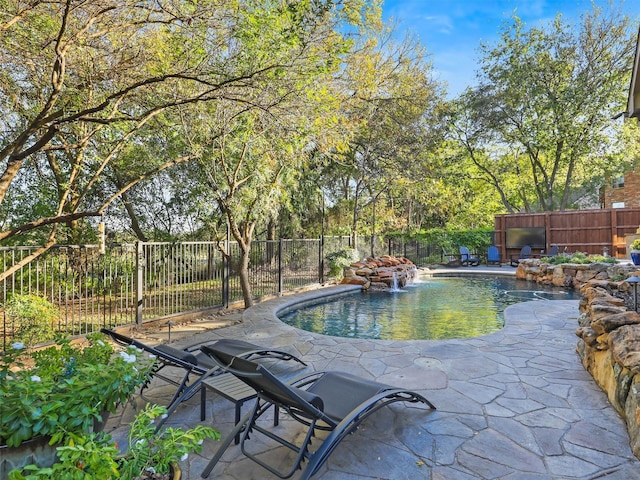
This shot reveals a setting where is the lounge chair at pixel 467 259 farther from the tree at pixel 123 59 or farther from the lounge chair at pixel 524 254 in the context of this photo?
the tree at pixel 123 59

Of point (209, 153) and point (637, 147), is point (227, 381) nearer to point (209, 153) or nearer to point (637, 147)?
point (209, 153)

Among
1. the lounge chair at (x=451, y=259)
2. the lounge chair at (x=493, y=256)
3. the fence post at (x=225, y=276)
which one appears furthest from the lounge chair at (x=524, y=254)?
the fence post at (x=225, y=276)

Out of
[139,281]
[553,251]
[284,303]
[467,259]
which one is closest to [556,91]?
[553,251]

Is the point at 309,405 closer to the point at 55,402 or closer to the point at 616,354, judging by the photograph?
the point at 55,402

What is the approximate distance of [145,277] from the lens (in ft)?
21.6

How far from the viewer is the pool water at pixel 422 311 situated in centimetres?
614

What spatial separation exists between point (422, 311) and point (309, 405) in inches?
242

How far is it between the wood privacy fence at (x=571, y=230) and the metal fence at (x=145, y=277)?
977 cm

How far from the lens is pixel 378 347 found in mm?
4531

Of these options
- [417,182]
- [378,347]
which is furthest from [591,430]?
[417,182]

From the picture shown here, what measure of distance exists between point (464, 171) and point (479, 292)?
477 inches

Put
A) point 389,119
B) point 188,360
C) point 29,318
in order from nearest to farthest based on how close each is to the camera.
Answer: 1. point 188,360
2. point 29,318
3. point 389,119

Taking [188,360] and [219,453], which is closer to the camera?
[219,453]

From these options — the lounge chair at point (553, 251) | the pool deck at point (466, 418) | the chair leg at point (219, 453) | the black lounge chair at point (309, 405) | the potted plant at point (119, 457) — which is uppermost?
the lounge chair at point (553, 251)
